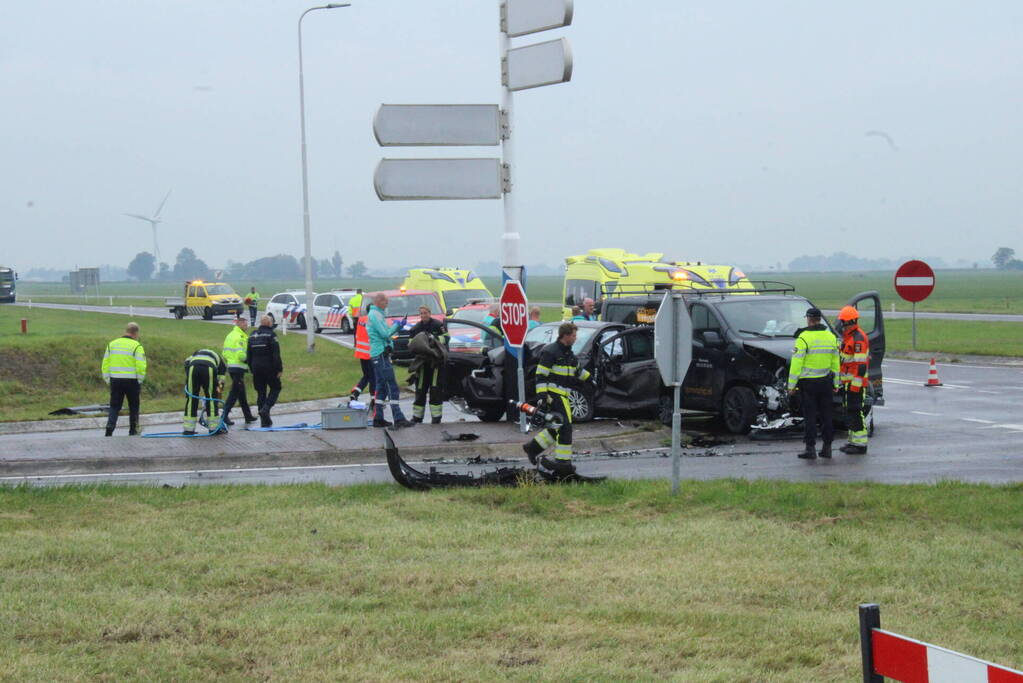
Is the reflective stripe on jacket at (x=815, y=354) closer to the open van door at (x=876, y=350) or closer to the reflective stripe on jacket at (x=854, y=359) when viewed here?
the reflective stripe on jacket at (x=854, y=359)

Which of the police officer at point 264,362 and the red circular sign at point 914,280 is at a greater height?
the red circular sign at point 914,280

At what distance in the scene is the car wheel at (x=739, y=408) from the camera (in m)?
16.0

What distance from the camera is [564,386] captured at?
12.1 metres

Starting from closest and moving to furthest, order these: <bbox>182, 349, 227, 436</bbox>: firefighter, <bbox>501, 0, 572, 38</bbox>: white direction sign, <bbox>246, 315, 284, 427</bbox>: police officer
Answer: <bbox>501, 0, 572, 38</bbox>: white direction sign
<bbox>182, 349, 227, 436</bbox>: firefighter
<bbox>246, 315, 284, 427</bbox>: police officer

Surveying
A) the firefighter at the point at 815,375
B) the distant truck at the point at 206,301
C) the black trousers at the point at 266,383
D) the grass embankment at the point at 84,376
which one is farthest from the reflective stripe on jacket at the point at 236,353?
the distant truck at the point at 206,301

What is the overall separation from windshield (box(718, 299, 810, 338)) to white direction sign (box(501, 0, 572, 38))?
5.00 metres

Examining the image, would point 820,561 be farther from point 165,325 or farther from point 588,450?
point 165,325

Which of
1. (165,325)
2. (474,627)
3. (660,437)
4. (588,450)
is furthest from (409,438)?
(165,325)

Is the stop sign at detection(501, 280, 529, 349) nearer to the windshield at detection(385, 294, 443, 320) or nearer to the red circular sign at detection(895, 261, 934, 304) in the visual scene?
the red circular sign at detection(895, 261, 934, 304)

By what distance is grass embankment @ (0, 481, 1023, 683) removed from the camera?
19.4ft

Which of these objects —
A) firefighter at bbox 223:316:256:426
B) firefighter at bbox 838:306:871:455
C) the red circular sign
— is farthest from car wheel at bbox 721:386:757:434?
the red circular sign

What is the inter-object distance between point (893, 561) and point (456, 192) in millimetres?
7342

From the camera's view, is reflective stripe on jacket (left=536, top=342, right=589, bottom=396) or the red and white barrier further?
reflective stripe on jacket (left=536, top=342, right=589, bottom=396)

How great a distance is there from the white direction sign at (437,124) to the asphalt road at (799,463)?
3685 mm
